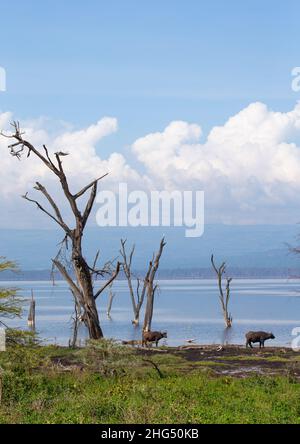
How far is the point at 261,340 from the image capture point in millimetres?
40781

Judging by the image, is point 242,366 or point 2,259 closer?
point 2,259

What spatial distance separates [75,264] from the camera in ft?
115

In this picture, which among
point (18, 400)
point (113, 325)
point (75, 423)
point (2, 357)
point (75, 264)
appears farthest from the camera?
point (113, 325)

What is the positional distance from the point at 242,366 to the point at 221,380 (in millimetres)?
5914

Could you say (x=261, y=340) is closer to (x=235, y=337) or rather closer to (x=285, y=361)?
(x=285, y=361)

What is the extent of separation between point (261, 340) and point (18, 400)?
2257 centimetres

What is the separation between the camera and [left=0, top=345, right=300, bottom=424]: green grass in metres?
17.0

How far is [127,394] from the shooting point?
66.2 ft

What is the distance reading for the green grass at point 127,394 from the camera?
1698 centimetres

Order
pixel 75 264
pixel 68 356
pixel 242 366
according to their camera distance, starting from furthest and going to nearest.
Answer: pixel 75 264
pixel 68 356
pixel 242 366

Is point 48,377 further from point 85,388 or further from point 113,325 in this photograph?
point 113,325

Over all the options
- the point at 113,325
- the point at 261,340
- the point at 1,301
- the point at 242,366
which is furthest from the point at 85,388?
the point at 113,325

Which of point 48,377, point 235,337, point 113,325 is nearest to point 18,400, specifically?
point 48,377

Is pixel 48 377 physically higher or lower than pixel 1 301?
lower
